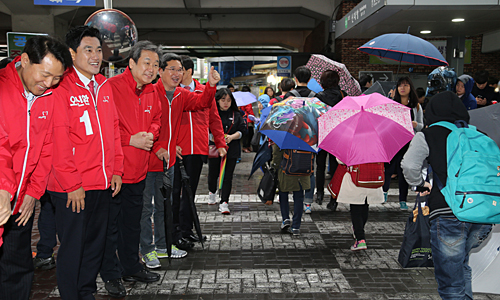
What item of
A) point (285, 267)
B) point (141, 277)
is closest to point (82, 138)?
point (141, 277)

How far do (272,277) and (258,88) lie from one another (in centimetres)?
1881

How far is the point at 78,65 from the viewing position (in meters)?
3.33

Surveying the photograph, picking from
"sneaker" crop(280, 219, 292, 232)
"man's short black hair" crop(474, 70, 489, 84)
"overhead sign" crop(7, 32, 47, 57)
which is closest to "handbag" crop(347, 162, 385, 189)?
"sneaker" crop(280, 219, 292, 232)

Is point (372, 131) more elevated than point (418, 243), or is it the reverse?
point (372, 131)

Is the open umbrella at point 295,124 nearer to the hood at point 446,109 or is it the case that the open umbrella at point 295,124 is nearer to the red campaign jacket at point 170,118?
the red campaign jacket at point 170,118

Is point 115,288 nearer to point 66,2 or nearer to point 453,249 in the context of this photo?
point 453,249

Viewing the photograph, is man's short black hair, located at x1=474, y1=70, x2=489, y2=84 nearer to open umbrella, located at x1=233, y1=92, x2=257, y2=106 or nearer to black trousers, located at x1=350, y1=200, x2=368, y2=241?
black trousers, located at x1=350, y1=200, x2=368, y2=241

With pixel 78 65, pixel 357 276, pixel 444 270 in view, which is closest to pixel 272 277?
pixel 357 276

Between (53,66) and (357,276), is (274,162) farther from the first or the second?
(53,66)

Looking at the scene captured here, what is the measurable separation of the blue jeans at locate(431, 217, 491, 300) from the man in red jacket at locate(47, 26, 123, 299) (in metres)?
2.67

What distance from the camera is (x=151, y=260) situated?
4617 mm

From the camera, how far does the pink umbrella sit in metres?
4.59

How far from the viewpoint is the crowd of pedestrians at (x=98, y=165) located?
2713mm

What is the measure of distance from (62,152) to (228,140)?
3933 mm
